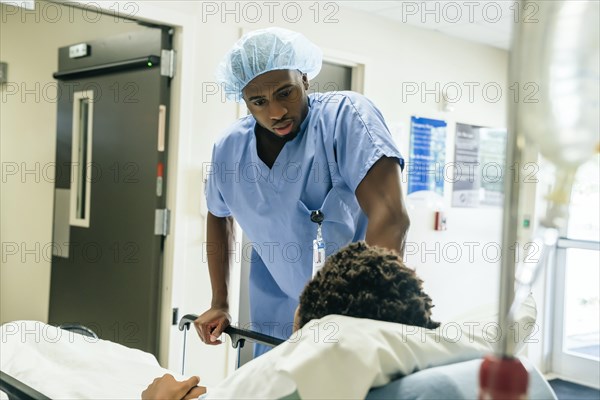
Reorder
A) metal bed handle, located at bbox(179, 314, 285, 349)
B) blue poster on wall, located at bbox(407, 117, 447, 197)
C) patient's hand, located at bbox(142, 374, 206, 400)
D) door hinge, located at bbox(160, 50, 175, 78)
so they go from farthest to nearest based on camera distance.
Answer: blue poster on wall, located at bbox(407, 117, 447, 197)
door hinge, located at bbox(160, 50, 175, 78)
metal bed handle, located at bbox(179, 314, 285, 349)
patient's hand, located at bbox(142, 374, 206, 400)

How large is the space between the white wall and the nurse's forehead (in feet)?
3.99

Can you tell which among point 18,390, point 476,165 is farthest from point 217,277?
point 476,165

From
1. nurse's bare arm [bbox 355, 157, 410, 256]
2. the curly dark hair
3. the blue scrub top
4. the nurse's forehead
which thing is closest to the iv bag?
the curly dark hair

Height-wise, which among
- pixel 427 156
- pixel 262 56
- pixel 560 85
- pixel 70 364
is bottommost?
pixel 70 364

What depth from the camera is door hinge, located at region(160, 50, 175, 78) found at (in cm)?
287

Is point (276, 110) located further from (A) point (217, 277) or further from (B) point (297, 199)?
(A) point (217, 277)

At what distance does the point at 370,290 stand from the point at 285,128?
2.42 feet

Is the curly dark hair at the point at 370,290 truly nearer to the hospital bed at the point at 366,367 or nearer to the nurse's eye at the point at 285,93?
the hospital bed at the point at 366,367

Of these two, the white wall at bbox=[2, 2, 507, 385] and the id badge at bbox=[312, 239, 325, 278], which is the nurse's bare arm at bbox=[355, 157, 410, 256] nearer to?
the id badge at bbox=[312, 239, 325, 278]

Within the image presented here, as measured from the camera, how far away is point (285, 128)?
1708 millimetres

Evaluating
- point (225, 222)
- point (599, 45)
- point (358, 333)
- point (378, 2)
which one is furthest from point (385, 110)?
point (599, 45)

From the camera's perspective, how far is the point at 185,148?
115 inches

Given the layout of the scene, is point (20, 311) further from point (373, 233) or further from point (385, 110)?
point (373, 233)

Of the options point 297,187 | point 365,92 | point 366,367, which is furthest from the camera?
point 365,92
